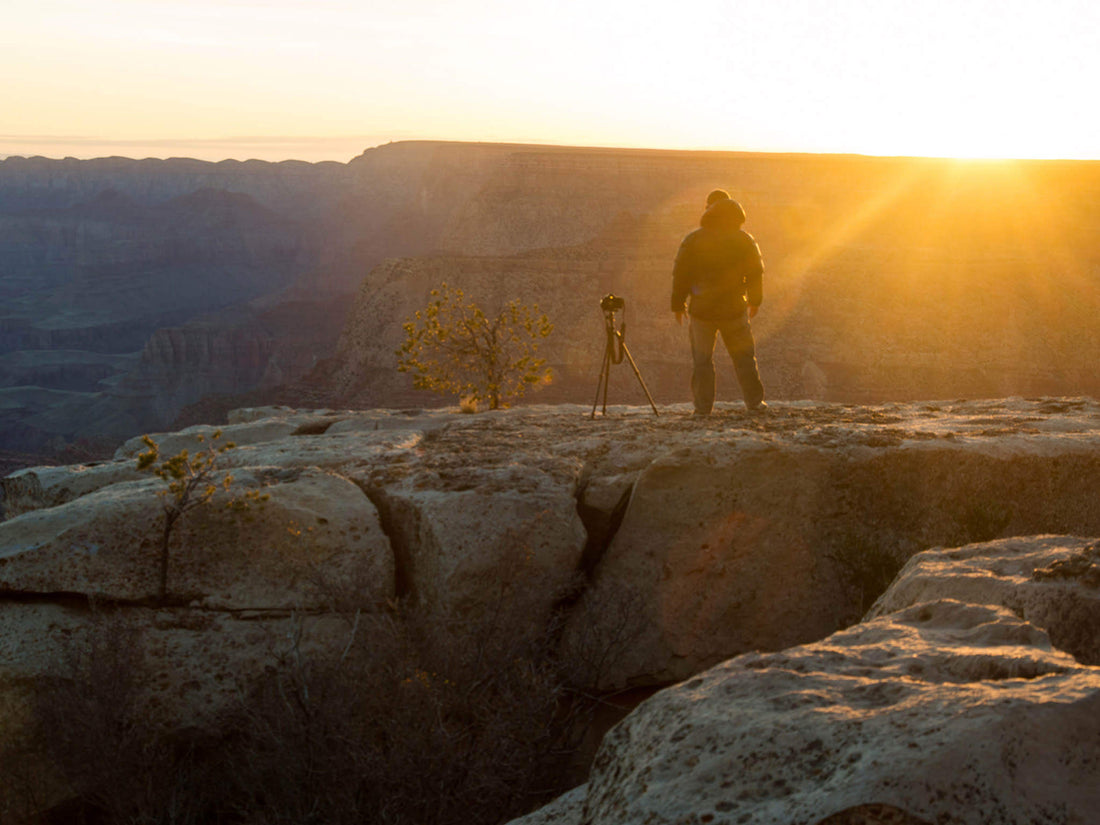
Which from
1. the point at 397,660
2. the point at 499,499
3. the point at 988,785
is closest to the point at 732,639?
the point at 499,499

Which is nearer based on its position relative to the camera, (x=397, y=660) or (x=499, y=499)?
(x=397, y=660)

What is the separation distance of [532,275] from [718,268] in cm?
3696

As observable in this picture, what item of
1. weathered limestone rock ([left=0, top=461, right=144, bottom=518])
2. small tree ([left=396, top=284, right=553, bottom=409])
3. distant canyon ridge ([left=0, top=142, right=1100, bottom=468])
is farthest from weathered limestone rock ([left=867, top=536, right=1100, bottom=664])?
distant canyon ridge ([left=0, top=142, right=1100, bottom=468])

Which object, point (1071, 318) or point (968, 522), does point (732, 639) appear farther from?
point (1071, 318)

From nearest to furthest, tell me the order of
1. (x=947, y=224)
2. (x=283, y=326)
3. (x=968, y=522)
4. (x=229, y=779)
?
1. (x=229, y=779)
2. (x=968, y=522)
3. (x=947, y=224)
4. (x=283, y=326)

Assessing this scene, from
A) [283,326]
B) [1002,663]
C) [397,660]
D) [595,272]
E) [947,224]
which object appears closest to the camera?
[1002,663]

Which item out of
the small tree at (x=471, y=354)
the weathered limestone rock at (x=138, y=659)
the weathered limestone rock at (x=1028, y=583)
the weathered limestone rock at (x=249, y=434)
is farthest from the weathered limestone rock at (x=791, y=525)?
the small tree at (x=471, y=354)

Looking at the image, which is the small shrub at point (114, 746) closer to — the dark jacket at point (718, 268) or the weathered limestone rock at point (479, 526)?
the weathered limestone rock at point (479, 526)

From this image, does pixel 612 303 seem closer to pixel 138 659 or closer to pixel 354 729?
pixel 138 659

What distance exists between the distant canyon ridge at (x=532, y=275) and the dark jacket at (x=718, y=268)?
25.8 meters

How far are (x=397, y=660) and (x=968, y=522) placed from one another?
10.5 feet

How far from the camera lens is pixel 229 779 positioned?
176 inches

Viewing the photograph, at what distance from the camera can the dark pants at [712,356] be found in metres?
7.64

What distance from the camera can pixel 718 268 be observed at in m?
7.51
